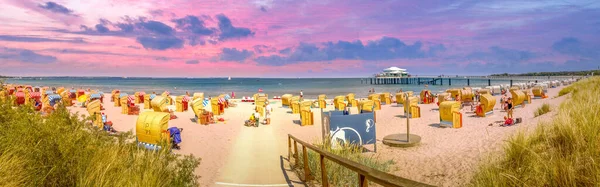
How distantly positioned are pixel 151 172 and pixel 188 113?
16.6 meters

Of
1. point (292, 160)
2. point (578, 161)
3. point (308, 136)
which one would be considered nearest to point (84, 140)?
point (292, 160)

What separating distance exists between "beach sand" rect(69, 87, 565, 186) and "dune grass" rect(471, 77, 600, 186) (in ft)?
2.13

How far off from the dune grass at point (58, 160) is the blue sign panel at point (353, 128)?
470 centimetres

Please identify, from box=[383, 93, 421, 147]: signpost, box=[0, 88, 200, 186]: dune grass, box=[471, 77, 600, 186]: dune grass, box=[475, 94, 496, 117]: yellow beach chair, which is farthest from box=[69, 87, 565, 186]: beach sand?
box=[0, 88, 200, 186]: dune grass

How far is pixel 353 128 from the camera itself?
8.76 meters

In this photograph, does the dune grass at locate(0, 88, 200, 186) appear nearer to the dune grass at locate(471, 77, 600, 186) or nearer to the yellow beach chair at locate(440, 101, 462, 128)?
the dune grass at locate(471, 77, 600, 186)

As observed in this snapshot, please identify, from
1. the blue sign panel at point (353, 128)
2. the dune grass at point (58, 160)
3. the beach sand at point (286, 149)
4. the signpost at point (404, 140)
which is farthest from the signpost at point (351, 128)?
the dune grass at point (58, 160)

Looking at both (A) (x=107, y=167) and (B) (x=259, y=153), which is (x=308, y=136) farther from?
(A) (x=107, y=167)

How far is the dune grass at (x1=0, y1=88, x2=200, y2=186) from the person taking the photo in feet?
10.3

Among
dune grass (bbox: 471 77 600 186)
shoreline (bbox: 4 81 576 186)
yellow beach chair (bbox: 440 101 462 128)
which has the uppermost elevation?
dune grass (bbox: 471 77 600 186)

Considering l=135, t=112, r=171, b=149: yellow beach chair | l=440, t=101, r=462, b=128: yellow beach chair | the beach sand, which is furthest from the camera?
l=440, t=101, r=462, b=128: yellow beach chair

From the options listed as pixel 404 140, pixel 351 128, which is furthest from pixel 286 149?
pixel 404 140

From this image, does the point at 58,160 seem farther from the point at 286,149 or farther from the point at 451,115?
the point at 451,115

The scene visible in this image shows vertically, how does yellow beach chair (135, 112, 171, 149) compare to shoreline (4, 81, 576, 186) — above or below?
above
